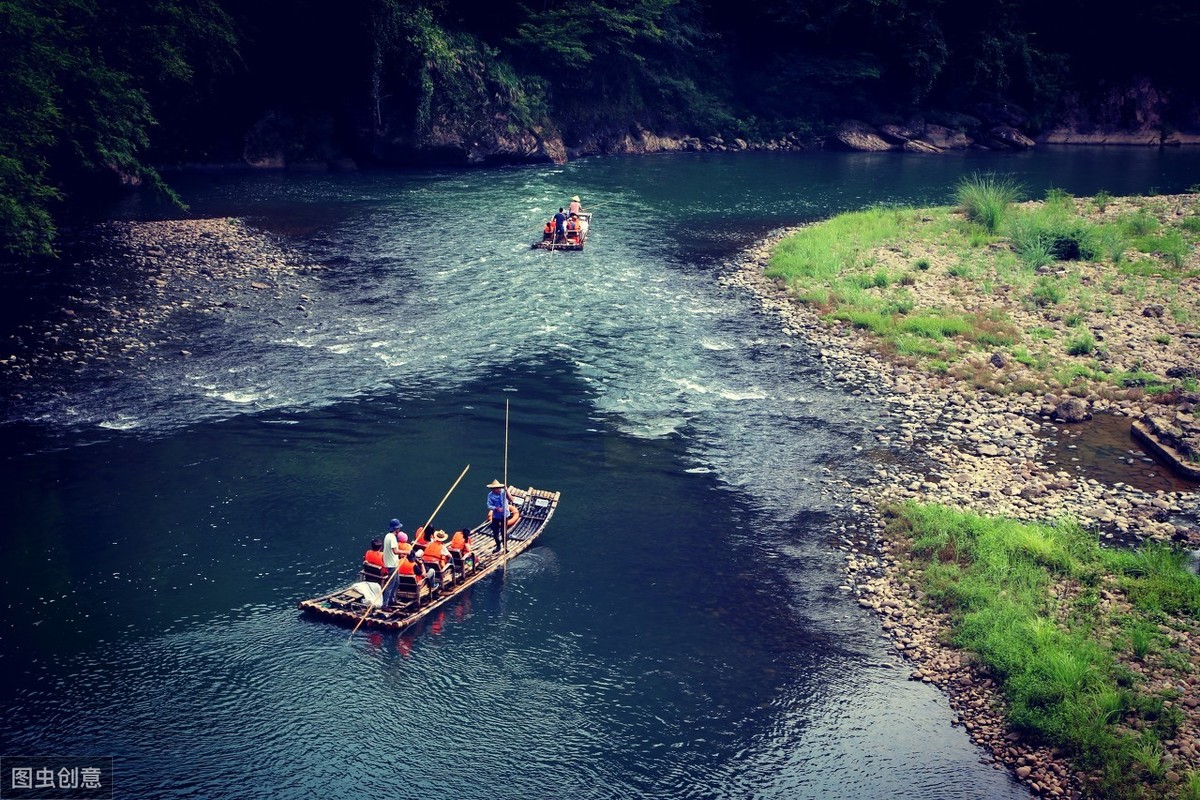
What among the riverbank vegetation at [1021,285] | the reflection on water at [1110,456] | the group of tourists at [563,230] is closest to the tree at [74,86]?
the group of tourists at [563,230]

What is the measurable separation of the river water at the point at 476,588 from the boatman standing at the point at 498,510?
0.87m

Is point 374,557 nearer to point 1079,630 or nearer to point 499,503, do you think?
point 499,503

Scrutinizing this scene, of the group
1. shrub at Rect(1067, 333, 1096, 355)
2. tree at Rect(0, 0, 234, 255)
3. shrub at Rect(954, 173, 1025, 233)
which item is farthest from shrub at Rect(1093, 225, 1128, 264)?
tree at Rect(0, 0, 234, 255)

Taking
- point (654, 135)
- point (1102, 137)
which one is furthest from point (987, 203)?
point (1102, 137)

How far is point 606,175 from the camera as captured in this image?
5328 centimetres

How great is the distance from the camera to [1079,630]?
1564cm

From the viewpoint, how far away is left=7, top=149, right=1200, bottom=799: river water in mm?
13852

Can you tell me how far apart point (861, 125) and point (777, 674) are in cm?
5638

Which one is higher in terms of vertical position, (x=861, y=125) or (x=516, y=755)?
(x=861, y=125)

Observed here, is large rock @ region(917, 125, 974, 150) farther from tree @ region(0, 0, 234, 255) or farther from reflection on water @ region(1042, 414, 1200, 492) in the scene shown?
reflection on water @ region(1042, 414, 1200, 492)

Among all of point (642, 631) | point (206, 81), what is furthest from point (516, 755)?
point (206, 81)

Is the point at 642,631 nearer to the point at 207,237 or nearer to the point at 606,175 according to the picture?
the point at 207,237

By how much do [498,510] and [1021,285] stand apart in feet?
69.9

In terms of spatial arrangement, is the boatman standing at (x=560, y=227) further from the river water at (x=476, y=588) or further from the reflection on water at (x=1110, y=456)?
the reflection on water at (x=1110, y=456)
